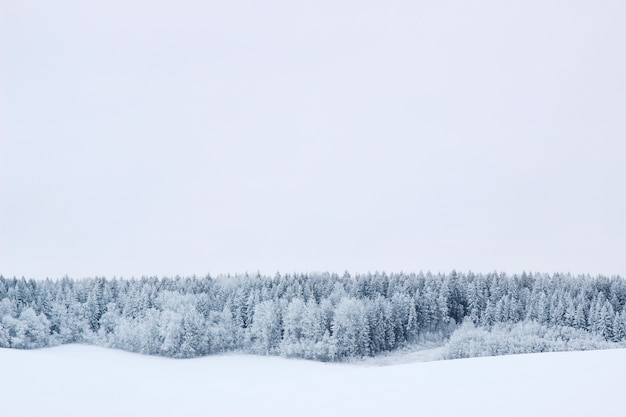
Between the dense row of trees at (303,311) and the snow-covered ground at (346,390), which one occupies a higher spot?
the snow-covered ground at (346,390)

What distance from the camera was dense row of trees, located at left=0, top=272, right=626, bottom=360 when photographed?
1562 centimetres

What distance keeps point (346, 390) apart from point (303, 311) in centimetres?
1293

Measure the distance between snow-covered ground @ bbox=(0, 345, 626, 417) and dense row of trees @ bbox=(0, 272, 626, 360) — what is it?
39.3 ft

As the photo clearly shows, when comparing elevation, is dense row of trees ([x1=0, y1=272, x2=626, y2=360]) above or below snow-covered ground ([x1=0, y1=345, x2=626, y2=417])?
below

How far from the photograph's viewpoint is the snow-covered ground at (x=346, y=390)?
299 cm

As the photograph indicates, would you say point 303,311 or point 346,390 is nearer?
point 346,390

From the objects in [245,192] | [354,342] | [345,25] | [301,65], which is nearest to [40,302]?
[245,192]

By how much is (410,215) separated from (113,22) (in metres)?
7.29

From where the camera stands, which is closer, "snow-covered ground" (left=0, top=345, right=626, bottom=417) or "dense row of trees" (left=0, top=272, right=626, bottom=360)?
"snow-covered ground" (left=0, top=345, right=626, bottom=417)

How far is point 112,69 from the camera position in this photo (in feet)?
45.9

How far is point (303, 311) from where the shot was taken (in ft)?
53.1

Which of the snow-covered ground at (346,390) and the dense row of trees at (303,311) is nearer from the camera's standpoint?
the snow-covered ground at (346,390)

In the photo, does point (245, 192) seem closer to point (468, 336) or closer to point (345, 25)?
point (345, 25)

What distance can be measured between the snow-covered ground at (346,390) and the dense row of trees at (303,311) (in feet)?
39.3
